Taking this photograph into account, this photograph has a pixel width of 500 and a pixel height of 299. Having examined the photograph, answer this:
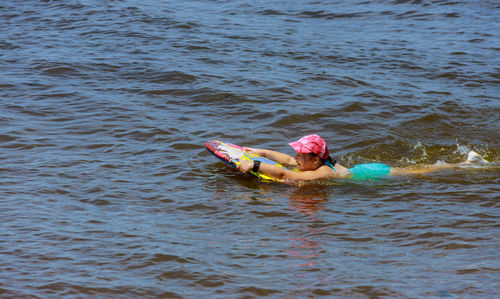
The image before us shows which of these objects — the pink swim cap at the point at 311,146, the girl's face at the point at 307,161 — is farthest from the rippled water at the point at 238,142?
the pink swim cap at the point at 311,146

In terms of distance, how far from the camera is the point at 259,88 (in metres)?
11.9

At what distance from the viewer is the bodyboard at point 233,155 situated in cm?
800

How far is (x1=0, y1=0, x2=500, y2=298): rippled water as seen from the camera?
17.0ft

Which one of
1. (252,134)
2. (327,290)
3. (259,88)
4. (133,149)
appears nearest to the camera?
(327,290)

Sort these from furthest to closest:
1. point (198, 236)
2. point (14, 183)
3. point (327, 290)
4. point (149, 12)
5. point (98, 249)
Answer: point (149, 12)
point (14, 183)
point (198, 236)
point (98, 249)
point (327, 290)

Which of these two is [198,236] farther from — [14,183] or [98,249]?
[14,183]

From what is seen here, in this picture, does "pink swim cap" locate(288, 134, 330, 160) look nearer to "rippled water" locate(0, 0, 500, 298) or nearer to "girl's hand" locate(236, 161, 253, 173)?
"rippled water" locate(0, 0, 500, 298)

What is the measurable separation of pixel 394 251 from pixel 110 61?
960 centimetres

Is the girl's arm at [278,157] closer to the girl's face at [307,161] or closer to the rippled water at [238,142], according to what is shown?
the girl's face at [307,161]

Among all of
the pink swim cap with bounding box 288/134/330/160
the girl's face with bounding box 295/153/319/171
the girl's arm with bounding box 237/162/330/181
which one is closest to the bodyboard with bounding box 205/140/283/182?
the girl's arm with bounding box 237/162/330/181

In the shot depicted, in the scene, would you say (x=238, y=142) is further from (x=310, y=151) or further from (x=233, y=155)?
(x=310, y=151)

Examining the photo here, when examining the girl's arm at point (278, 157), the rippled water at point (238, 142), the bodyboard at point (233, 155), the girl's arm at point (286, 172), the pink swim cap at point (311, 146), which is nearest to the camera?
the rippled water at point (238, 142)

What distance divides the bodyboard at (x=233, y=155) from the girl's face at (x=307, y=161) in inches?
11.2

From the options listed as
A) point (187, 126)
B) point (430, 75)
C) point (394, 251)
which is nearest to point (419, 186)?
point (394, 251)
